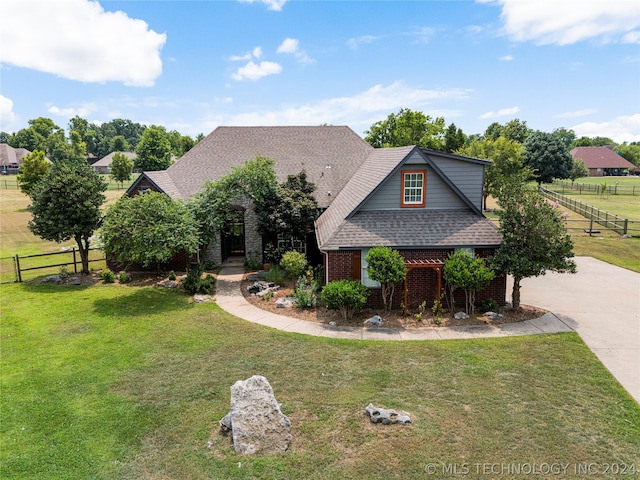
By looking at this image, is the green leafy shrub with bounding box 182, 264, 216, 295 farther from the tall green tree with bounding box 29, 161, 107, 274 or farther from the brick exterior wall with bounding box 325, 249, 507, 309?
the tall green tree with bounding box 29, 161, 107, 274

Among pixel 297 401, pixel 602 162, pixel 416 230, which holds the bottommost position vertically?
pixel 297 401

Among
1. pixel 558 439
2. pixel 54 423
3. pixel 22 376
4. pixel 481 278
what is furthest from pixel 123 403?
pixel 481 278

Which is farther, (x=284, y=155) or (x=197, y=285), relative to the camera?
(x=284, y=155)

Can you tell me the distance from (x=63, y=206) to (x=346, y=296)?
550 inches

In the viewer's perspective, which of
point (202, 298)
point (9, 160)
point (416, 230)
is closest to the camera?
point (416, 230)

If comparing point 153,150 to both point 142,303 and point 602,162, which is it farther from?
point 602,162

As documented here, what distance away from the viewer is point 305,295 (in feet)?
50.6

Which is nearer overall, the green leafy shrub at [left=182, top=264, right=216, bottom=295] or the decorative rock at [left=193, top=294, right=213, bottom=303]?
the decorative rock at [left=193, top=294, right=213, bottom=303]

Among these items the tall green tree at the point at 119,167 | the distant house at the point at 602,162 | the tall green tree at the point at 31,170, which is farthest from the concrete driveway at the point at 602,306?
the distant house at the point at 602,162

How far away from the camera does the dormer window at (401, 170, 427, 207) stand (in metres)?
16.0

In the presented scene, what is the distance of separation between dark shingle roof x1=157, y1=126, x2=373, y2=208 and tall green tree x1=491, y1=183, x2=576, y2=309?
10.1 metres

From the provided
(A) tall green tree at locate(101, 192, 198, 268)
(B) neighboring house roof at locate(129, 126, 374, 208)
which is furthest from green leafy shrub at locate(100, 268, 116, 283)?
(B) neighboring house roof at locate(129, 126, 374, 208)

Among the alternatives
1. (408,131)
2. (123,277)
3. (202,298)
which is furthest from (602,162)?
(123,277)

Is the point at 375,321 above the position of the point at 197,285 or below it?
below
